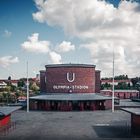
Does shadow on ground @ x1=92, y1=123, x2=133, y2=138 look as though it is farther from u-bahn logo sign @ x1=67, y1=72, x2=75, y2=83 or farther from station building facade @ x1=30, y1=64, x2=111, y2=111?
u-bahn logo sign @ x1=67, y1=72, x2=75, y2=83

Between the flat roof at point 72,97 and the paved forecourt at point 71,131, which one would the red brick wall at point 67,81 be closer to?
the flat roof at point 72,97

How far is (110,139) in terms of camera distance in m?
32.7

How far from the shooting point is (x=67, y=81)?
6988cm

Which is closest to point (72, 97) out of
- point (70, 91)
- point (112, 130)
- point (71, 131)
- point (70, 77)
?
point (70, 91)

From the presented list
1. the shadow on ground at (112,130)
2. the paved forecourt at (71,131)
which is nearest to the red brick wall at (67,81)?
the paved forecourt at (71,131)

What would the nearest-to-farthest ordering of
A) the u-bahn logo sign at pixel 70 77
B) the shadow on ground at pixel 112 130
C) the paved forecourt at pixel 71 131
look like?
the paved forecourt at pixel 71 131, the shadow on ground at pixel 112 130, the u-bahn logo sign at pixel 70 77

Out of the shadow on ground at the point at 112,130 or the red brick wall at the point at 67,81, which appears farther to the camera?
the red brick wall at the point at 67,81

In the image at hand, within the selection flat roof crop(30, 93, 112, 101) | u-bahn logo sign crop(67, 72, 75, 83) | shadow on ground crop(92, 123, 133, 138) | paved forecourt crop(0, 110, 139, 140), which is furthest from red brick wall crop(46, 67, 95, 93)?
shadow on ground crop(92, 123, 133, 138)

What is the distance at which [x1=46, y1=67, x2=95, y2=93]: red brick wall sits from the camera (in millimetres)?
69938

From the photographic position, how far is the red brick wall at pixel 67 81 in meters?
69.9

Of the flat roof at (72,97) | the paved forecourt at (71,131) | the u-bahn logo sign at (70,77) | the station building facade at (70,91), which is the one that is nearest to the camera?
the paved forecourt at (71,131)

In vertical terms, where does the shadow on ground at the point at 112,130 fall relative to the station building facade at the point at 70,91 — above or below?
below

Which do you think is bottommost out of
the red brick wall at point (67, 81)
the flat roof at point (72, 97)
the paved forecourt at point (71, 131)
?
the paved forecourt at point (71, 131)

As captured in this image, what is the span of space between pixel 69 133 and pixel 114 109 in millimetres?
31501
